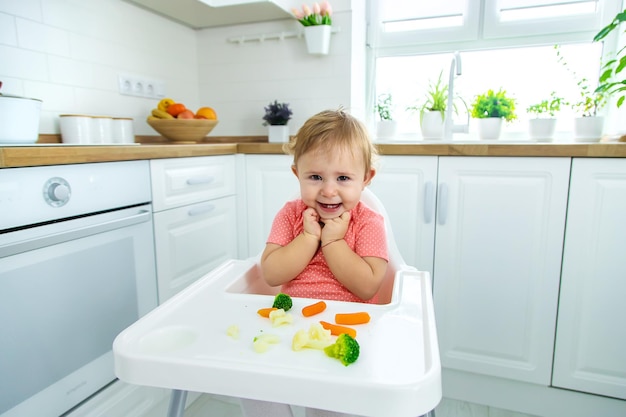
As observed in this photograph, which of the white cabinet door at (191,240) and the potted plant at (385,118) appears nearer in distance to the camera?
the white cabinet door at (191,240)

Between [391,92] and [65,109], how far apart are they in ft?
5.34

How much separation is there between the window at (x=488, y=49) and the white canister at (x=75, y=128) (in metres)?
1.50

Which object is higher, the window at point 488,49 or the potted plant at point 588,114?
the window at point 488,49

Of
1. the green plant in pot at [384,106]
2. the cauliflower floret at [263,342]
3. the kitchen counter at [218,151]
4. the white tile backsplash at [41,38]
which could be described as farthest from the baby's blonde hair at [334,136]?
the green plant in pot at [384,106]

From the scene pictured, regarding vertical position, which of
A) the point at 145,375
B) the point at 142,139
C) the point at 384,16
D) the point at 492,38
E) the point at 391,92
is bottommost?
the point at 145,375

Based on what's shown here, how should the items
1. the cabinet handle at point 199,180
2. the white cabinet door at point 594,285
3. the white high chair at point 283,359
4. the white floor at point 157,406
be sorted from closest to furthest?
the white high chair at point 283,359 → the white floor at point 157,406 → the white cabinet door at point 594,285 → the cabinet handle at point 199,180

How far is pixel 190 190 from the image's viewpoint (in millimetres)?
1599

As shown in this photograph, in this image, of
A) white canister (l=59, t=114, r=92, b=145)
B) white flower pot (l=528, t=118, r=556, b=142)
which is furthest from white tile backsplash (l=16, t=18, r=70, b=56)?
white flower pot (l=528, t=118, r=556, b=142)

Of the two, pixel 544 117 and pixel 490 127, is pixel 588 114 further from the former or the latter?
pixel 490 127

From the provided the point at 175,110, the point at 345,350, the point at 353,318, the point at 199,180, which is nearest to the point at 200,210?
the point at 199,180

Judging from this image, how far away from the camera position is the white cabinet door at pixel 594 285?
4.52 feet

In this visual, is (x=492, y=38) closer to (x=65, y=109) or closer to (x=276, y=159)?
(x=276, y=159)

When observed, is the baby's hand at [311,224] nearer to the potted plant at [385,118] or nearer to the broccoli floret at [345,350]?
the broccoli floret at [345,350]

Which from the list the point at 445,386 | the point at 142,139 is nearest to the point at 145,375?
the point at 445,386
